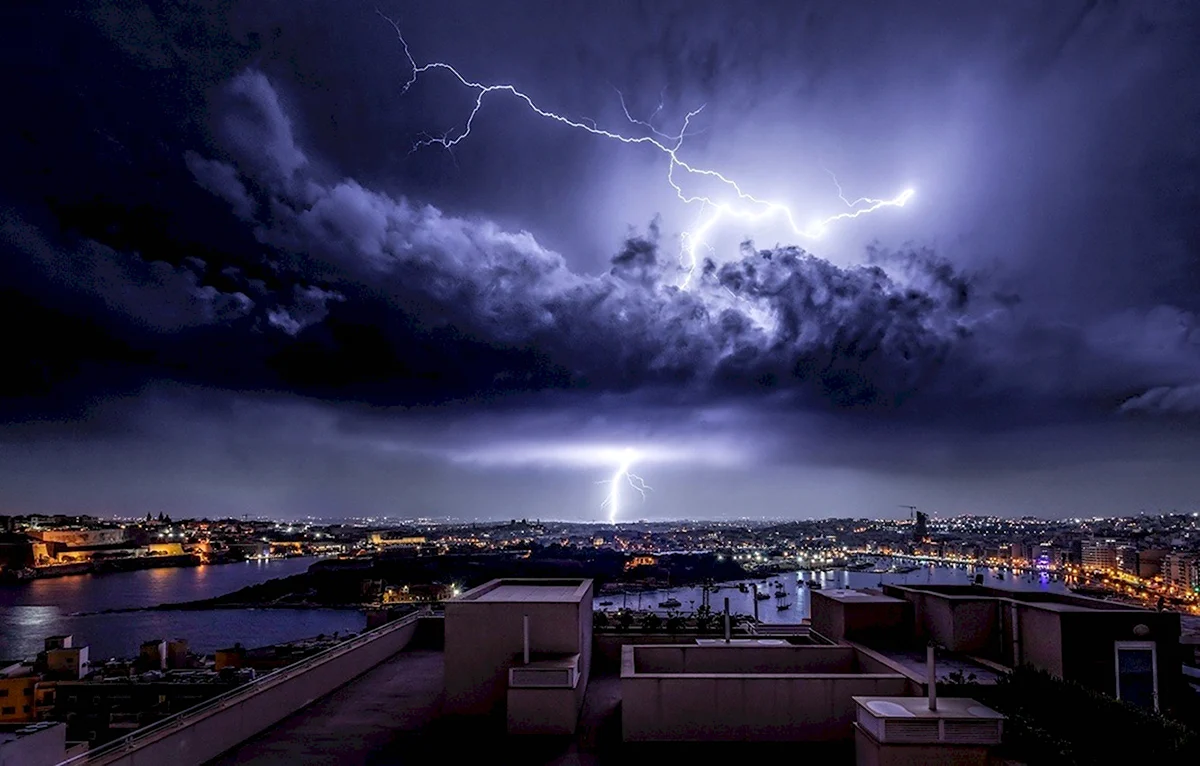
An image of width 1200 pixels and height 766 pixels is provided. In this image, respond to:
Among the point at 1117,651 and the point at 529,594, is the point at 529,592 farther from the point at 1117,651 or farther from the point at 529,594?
the point at 1117,651

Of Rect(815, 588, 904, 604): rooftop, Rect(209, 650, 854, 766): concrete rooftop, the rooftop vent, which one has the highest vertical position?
Rect(815, 588, 904, 604): rooftop

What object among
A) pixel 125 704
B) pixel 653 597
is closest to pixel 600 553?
pixel 653 597

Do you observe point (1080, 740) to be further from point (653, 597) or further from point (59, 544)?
point (59, 544)

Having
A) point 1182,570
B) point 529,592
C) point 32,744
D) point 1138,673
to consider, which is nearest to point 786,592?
Result: point 1182,570

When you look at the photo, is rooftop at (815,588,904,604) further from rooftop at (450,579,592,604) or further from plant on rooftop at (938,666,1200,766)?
rooftop at (450,579,592,604)

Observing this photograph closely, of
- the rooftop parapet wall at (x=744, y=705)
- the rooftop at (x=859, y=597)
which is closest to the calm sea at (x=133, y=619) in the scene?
the rooftop at (x=859, y=597)

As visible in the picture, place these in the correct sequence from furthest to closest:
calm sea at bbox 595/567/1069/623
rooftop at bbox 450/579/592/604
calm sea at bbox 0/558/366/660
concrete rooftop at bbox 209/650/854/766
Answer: calm sea at bbox 595/567/1069/623
calm sea at bbox 0/558/366/660
rooftop at bbox 450/579/592/604
concrete rooftop at bbox 209/650/854/766

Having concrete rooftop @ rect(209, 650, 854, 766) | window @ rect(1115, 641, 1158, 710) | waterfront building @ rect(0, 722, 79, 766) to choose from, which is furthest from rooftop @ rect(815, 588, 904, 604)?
waterfront building @ rect(0, 722, 79, 766)
